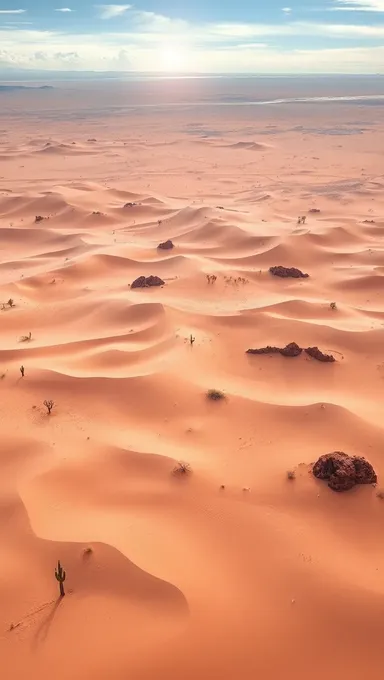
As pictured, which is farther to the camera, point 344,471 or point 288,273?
point 288,273

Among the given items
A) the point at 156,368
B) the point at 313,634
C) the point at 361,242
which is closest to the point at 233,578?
the point at 313,634

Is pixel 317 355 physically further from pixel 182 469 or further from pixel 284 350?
pixel 182 469

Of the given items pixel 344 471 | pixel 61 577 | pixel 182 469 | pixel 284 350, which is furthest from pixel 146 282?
pixel 61 577

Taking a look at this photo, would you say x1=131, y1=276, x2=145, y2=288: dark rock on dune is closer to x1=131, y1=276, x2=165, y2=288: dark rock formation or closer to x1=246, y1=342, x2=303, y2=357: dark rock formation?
x1=131, y1=276, x2=165, y2=288: dark rock formation

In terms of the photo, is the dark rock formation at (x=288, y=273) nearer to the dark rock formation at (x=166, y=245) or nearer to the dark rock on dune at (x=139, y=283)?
the dark rock on dune at (x=139, y=283)

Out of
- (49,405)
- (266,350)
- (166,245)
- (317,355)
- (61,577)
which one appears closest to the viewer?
(61,577)

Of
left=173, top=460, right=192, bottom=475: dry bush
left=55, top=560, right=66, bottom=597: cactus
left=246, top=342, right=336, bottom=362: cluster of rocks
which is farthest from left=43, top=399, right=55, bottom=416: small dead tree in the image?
left=246, top=342, right=336, bottom=362: cluster of rocks


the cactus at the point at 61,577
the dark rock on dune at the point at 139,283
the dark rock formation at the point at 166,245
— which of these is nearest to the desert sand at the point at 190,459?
the cactus at the point at 61,577

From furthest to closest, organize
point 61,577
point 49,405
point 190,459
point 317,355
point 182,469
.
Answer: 1. point 317,355
2. point 49,405
3. point 190,459
4. point 182,469
5. point 61,577
